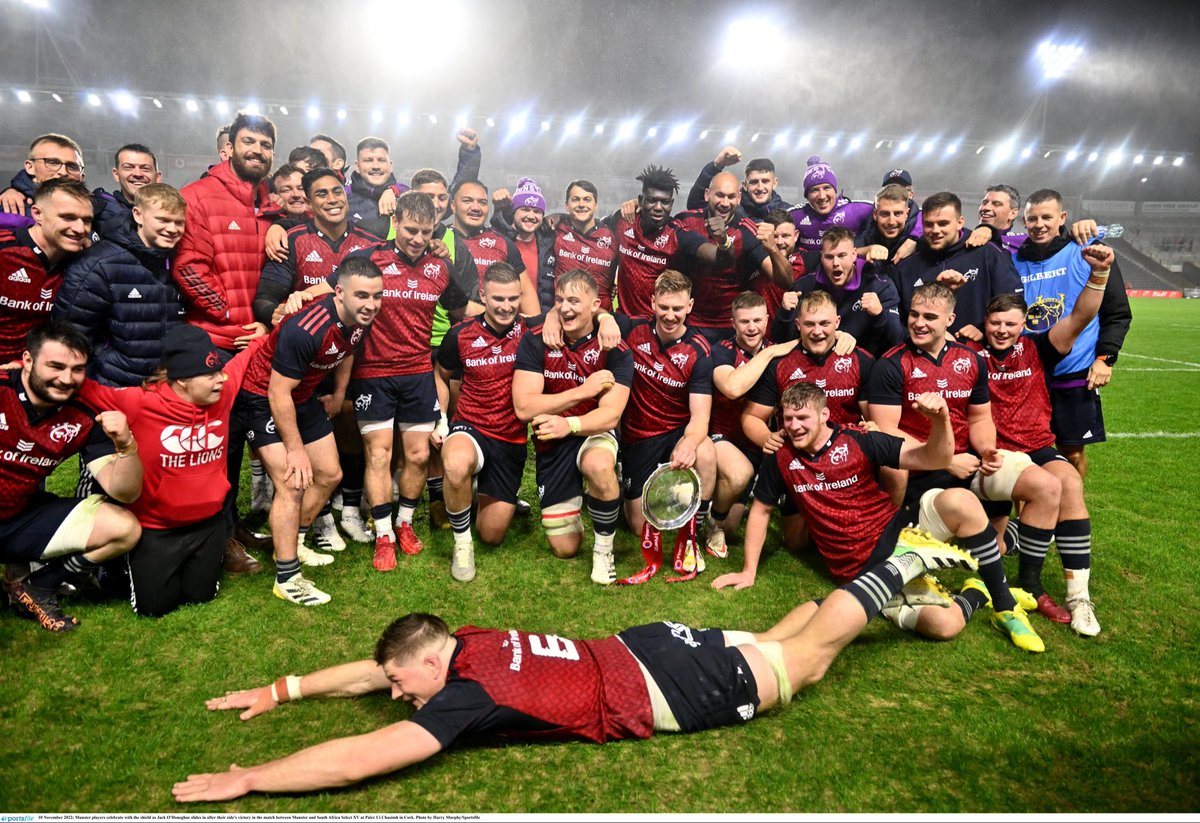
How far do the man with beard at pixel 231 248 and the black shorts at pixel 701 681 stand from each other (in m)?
3.16

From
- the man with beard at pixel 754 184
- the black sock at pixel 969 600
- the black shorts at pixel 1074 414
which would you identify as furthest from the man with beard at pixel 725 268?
the black sock at pixel 969 600

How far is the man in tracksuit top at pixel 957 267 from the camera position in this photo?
5516 mm

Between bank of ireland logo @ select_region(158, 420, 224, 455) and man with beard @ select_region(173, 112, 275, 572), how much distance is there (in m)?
0.62

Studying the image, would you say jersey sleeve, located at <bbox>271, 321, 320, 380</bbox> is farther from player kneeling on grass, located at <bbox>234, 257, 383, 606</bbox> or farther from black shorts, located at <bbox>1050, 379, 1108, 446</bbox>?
black shorts, located at <bbox>1050, 379, 1108, 446</bbox>

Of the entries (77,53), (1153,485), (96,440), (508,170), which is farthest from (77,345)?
(508,170)

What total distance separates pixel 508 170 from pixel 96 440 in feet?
141

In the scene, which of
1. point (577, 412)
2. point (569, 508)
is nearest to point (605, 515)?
point (569, 508)

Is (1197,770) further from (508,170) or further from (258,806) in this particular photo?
(508,170)

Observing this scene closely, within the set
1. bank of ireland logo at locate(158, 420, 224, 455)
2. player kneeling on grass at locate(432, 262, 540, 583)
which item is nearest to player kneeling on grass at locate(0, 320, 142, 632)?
bank of ireland logo at locate(158, 420, 224, 455)

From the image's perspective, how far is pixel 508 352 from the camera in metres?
5.43

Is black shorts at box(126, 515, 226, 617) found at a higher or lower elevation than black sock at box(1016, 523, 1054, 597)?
lower

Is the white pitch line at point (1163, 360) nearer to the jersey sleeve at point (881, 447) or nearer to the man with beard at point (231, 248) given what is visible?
the jersey sleeve at point (881, 447)

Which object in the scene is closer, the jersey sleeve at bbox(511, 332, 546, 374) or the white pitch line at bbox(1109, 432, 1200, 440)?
the jersey sleeve at bbox(511, 332, 546, 374)

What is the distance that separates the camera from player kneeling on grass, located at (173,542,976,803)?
272 cm
